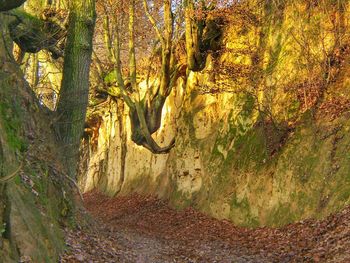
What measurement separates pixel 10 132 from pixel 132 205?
14.2 metres

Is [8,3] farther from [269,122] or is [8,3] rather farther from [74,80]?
[269,122]

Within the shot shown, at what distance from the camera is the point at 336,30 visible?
1303 centimetres

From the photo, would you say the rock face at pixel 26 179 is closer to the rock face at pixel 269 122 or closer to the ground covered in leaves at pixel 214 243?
the ground covered in leaves at pixel 214 243

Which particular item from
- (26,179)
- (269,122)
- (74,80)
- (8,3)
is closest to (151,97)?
(269,122)

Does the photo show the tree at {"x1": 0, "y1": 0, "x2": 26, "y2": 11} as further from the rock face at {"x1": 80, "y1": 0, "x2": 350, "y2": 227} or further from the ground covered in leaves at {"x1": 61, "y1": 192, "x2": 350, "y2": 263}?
the rock face at {"x1": 80, "y1": 0, "x2": 350, "y2": 227}

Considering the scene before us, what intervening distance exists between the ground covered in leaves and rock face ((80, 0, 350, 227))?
607 mm

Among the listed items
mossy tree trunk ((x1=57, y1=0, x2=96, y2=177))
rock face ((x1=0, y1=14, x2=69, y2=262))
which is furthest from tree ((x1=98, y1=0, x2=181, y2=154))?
rock face ((x1=0, y1=14, x2=69, y2=262))

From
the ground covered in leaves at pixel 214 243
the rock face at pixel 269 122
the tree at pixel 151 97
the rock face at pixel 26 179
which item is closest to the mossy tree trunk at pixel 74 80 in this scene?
the rock face at pixel 26 179

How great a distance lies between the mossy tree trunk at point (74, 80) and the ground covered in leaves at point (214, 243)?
7.18ft

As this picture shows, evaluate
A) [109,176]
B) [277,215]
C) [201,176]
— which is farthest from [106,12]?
[109,176]

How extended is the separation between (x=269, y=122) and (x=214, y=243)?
4491 millimetres

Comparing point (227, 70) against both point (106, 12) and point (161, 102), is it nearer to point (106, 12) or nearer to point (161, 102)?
point (161, 102)

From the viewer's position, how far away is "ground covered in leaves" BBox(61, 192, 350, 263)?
830 centimetres

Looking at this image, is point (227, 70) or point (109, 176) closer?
point (227, 70)
